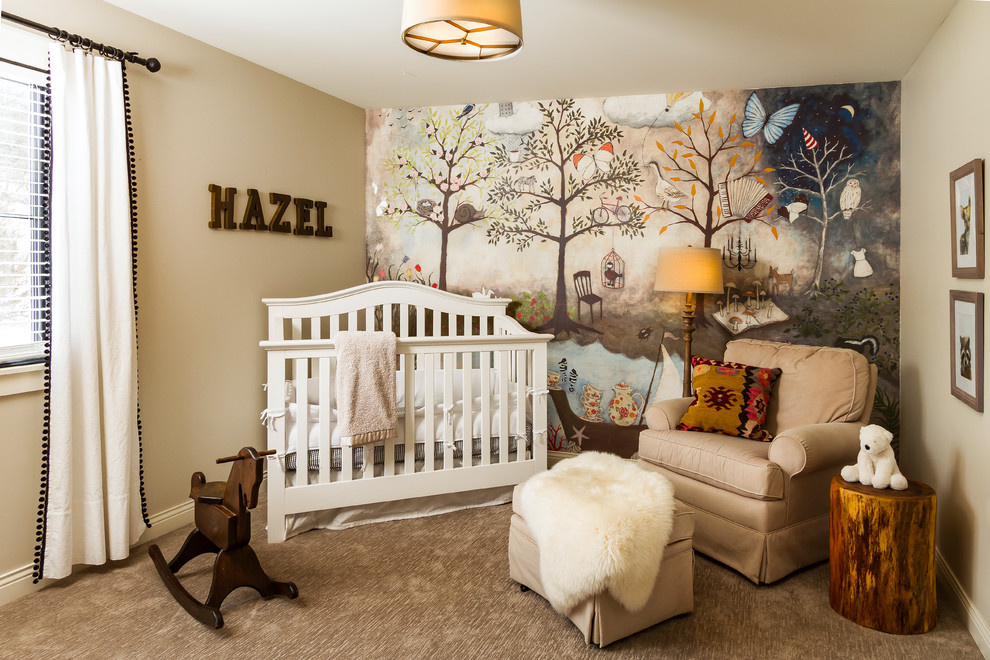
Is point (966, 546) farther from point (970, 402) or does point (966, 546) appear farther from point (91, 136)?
point (91, 136)

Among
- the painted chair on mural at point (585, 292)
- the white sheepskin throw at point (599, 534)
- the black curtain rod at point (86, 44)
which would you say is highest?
the black curtain rod at point (86, 44)

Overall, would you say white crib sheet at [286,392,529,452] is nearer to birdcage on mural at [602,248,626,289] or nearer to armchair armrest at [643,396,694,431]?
armchair armrest at [643,396,694,431]

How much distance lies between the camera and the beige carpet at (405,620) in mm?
1959

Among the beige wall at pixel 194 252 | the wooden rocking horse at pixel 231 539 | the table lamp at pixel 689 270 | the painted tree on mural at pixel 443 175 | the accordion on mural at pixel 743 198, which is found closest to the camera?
the wooden rocking horse at pixel 231 539

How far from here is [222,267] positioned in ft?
10.4

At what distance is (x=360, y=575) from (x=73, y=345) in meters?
1.40

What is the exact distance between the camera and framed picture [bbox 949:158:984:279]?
206 cm

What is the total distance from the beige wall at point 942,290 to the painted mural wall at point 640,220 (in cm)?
21

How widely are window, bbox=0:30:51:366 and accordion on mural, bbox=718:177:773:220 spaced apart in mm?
3232

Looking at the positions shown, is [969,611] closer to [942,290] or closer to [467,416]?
[942,290]

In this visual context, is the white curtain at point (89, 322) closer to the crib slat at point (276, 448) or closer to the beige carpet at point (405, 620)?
the beige carpet at point (405, 620)

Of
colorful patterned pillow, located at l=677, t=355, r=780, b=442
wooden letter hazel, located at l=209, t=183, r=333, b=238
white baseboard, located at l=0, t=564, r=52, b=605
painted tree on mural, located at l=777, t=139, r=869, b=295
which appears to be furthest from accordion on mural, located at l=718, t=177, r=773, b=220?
white baseboard, located at l=0, t=564, r=52, b=605

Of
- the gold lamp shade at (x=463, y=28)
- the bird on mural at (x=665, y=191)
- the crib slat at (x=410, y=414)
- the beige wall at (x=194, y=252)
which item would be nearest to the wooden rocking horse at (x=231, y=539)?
the beige wall at (x=194, y=252)

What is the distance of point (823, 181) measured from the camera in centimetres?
346
